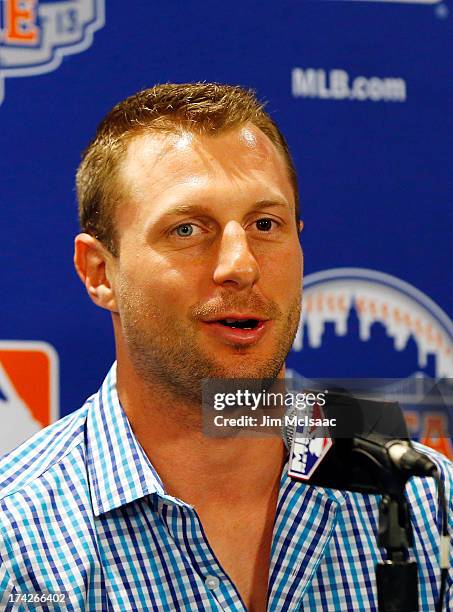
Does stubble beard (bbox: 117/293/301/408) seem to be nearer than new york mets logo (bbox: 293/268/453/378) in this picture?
Yes

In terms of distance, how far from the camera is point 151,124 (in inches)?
63.1

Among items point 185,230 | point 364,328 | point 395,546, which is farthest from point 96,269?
point 395,546

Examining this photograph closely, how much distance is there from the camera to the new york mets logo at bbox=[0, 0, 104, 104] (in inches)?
72.8

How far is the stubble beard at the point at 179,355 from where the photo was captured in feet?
4.69

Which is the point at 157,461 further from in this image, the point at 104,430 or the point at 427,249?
the point at 427,249

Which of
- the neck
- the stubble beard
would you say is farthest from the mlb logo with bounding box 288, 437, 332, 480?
the neck

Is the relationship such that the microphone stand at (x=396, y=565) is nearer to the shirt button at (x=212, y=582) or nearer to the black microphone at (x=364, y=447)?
the black microphone at (x=364, y=447)

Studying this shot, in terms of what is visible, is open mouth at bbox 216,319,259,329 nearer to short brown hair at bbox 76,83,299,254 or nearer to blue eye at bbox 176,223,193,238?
blue eye at bbox 176,223,193,238

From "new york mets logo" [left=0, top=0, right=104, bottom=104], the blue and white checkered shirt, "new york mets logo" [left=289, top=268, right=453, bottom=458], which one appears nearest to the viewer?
the blue and white checkered shirt

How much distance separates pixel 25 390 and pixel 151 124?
609 millimetres

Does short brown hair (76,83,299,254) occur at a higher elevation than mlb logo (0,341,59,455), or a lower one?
higher

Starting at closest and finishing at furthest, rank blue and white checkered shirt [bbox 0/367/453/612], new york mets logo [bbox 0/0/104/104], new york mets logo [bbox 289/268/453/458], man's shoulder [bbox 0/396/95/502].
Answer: blue and white checkered shirt [bbox 0/367/453/612]
man's shoulder [bbox 0/396/95/502]
new york mets logo [bbox 0/0/104/104]
new york mets logo [bbox 289/268/453/458]

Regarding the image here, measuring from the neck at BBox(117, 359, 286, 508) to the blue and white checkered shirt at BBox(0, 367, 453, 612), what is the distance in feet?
0.14

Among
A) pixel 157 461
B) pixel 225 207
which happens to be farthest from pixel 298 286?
pixel 157 461
